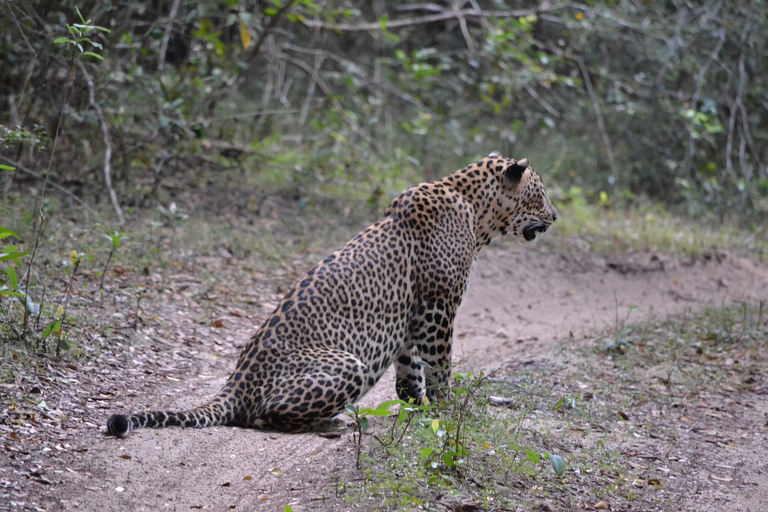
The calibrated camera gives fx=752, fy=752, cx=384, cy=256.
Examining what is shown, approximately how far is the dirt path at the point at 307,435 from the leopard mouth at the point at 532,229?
49.8 inches

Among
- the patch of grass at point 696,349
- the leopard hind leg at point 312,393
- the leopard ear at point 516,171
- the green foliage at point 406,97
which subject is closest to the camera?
the leopard hind leg at point 312,393

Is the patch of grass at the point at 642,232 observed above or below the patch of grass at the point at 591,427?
above

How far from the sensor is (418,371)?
592 centimetres

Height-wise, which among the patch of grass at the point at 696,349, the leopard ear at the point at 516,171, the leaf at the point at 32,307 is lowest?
the patch of grass at the point at 696,349

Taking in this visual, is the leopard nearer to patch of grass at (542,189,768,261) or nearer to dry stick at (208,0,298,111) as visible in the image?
dry stick at (208,0,298,111)

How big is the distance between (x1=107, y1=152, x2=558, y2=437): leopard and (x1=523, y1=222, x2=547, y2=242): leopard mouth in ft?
0.18

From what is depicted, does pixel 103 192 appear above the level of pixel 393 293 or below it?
below

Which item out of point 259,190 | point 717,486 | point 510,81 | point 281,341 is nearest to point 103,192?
point 259,190

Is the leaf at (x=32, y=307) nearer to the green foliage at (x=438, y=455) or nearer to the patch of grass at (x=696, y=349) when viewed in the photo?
the green foliage at (x=438, y=455)

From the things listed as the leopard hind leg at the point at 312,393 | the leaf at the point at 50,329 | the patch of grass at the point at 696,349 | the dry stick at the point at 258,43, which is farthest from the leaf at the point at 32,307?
the dry stick at the point at 258,43

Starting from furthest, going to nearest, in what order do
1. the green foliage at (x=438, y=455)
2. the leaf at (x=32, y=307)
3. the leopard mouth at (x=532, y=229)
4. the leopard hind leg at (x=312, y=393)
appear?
1. the leopard mouth at (x=532, y=229)
2. the leaf at (x=32, y=307)
3. the leopard hind leg at (x=312, y=393)
4. the green foliage at (x=438, y=455)

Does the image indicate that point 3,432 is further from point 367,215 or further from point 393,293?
point 367,215

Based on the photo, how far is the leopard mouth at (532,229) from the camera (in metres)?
6.61

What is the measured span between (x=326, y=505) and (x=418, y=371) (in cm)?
197
